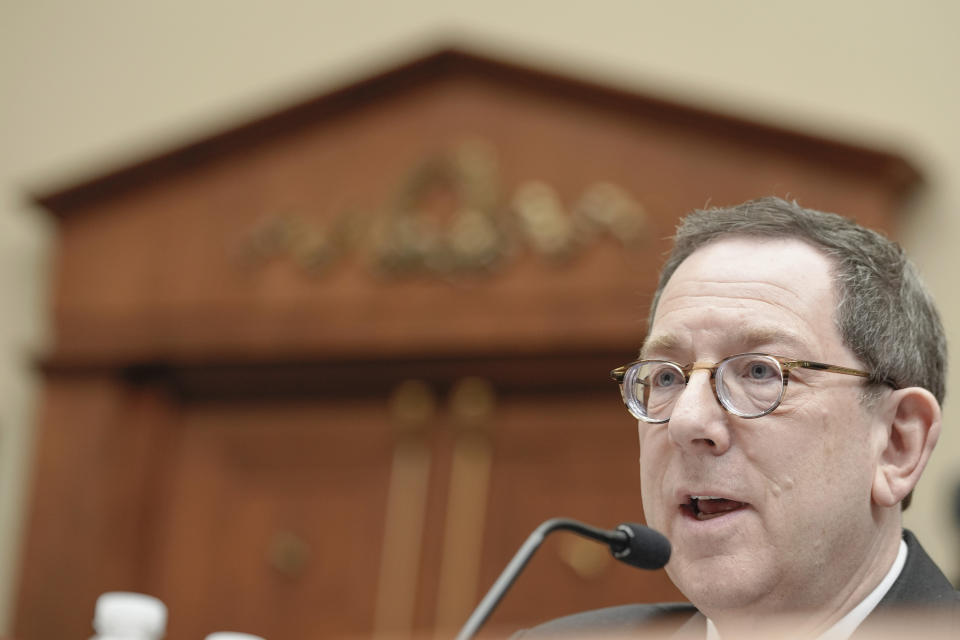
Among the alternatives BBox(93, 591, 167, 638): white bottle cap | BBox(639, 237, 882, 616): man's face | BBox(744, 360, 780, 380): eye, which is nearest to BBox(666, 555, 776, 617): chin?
BBox(639, 237, 882, 616): man's face

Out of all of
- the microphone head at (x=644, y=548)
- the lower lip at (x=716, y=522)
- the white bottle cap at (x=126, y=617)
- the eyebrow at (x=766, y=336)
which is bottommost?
the white bottle cap at (x=126, y=617)

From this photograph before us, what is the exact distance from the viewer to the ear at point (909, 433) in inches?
77.2

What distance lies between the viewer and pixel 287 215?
15.4 ft

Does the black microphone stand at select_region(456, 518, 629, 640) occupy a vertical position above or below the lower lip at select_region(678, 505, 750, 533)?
below

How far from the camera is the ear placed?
1962mm

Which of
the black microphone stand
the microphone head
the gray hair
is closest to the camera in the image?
the black microphone stand

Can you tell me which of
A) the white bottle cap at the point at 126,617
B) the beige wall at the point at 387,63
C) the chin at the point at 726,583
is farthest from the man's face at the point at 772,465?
the beige wall at the point at 387,63

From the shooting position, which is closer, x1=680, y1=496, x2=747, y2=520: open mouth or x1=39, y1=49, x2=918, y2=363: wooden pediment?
x1=680, y1=496, x2=747, y2=520: open mouth

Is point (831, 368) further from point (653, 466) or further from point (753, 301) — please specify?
point (653, 466)

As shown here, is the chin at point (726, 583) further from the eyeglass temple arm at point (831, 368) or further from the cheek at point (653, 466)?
the eyeglass temple arm at point (831, 368)

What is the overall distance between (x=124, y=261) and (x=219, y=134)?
57cm

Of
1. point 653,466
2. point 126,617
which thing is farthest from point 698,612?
point 126,617

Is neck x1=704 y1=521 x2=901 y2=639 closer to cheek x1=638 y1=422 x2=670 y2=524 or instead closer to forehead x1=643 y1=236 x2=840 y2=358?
cheek x1=638 y1=422 x2=670 y2=524

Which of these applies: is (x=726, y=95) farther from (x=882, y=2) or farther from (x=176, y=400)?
(x=176, y=400)
